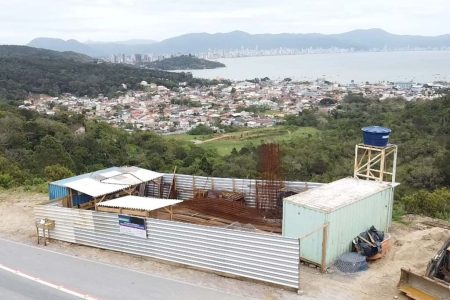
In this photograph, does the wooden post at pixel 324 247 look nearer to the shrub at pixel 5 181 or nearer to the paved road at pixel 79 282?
the paved road at pixel 79 282

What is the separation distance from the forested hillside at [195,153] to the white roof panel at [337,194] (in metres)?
12.5

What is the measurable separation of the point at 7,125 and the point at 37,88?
77.7 meters

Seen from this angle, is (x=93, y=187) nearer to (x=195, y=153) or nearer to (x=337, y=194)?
(x=337, y=194)

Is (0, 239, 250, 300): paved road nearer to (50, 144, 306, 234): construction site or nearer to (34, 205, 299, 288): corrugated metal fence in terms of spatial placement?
(34, 205, 299, 288): corrugated metal fence

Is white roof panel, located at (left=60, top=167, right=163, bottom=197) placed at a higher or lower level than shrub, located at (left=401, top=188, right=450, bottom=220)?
higher

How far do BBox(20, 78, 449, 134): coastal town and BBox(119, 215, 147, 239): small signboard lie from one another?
57814 mm

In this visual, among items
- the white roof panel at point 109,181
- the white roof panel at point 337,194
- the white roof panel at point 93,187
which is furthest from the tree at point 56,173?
the white roof panel at point 337,194

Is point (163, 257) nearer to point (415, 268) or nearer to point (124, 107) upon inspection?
point (415, 268)

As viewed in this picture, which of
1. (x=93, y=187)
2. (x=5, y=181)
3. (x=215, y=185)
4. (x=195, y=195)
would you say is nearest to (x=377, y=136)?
(x=215, y=185)

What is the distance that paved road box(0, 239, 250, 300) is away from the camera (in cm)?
841

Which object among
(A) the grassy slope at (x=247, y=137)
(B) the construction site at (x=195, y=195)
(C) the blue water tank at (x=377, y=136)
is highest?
(C) the blue water tank at (x=377, y=136)

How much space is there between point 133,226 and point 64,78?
123729 mm

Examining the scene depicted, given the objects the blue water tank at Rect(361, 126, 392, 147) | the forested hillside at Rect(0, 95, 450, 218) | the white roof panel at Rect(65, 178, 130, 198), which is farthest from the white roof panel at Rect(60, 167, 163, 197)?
the blue water tank at Rect(361, 126, 392, 147)

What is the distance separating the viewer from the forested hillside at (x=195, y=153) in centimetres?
2608
